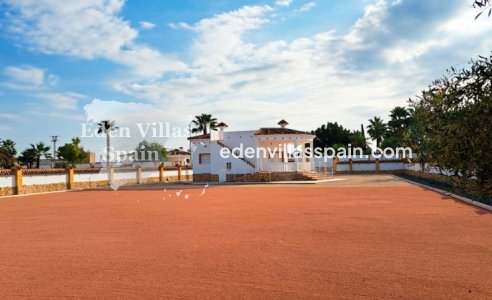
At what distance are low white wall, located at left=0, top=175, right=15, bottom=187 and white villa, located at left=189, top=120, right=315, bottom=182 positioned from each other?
17.9m

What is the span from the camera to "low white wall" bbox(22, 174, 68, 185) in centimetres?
3242

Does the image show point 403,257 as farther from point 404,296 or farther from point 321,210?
point 321,210

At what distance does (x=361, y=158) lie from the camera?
189 feet

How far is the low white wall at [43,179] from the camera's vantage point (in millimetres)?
32425

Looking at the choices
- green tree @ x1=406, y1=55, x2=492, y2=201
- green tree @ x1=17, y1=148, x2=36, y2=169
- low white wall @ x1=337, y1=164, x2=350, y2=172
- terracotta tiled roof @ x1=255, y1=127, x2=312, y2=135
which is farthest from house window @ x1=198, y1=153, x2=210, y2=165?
green tree @ x1=17, y1=148, x2=36, y2=169

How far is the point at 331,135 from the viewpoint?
261ft

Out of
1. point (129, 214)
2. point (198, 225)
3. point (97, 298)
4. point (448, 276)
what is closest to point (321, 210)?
point (198, 225)

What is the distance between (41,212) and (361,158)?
152 ft

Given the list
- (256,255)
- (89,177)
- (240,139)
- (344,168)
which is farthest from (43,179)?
(344,168)

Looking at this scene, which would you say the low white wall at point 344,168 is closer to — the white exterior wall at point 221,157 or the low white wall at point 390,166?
the low white wall at point 390,166

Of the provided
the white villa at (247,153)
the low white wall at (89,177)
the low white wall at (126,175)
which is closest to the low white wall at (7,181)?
the low white wall at (89,177)

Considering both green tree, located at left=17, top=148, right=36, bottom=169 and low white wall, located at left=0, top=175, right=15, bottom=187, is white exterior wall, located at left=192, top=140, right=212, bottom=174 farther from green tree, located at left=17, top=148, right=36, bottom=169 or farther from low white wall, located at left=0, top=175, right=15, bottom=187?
green tree, located at left=17, top=148, right=36, bottom=169

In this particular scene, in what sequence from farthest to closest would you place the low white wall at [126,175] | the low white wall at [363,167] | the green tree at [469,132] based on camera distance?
the low white wall at [363,167], the low white wall at [126,175], the green tree at [469,132]

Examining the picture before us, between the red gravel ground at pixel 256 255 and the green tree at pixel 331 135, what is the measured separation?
64.2 m
